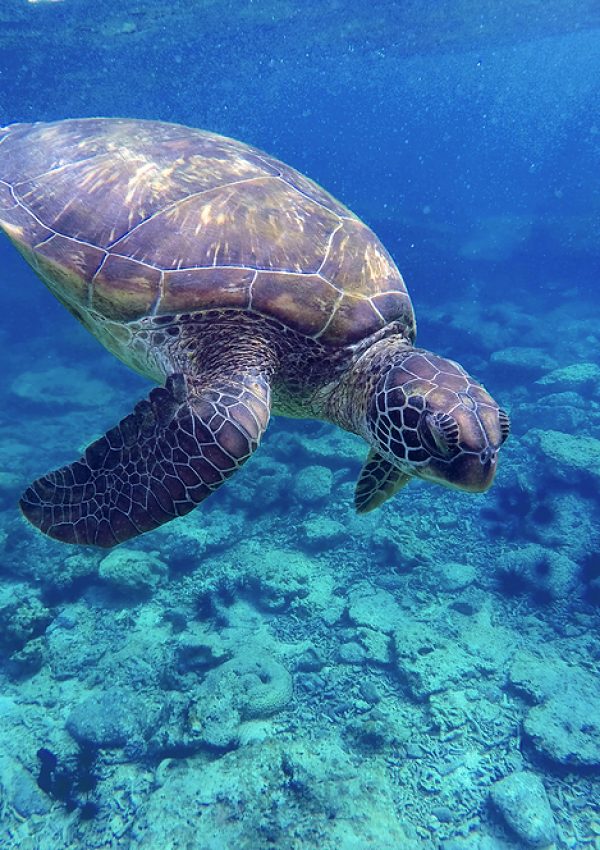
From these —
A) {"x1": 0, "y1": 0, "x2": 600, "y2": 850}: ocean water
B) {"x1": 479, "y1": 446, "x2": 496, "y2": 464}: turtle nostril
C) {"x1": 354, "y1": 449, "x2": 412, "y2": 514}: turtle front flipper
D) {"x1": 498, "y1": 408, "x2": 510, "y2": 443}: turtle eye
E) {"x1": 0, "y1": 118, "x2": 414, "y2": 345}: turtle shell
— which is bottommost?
{"x1": 0, "y1": 0, "x2": 600, "y2": 850}: ocean water

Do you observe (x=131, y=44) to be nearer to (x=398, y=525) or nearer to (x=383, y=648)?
(x=398, y=525)

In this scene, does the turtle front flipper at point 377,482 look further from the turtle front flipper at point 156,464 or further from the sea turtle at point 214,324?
the turtle front flipper at point 156,464

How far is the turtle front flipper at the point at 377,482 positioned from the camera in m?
3.85

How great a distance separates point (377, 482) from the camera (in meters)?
3.89

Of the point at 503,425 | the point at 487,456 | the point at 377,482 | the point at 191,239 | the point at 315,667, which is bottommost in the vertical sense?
the point at 315,667

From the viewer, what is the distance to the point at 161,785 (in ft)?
16.9

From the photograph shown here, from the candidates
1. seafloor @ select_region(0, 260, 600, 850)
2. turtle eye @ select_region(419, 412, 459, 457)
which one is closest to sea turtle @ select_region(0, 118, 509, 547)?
turtle eye @ select_region(419, 412, 459, 457)

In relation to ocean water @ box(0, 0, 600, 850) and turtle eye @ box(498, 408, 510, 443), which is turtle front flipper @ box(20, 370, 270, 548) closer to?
turtle eye @ box(498, 408, 510, 443)

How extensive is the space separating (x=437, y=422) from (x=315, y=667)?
4899mm

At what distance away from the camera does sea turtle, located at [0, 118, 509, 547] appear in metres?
2.84

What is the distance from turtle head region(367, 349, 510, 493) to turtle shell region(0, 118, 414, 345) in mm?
592

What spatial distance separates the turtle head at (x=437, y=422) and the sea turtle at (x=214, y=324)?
11 mm

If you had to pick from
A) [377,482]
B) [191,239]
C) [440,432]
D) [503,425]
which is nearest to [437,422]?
[440,432]

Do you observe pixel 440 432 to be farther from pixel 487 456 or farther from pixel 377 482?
pixel 377 482
